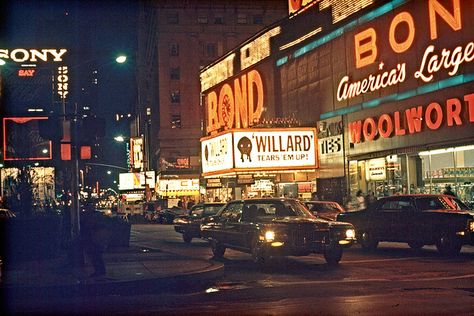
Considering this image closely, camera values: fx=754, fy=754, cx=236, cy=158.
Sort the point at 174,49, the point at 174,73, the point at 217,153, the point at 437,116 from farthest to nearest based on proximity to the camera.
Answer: the point at 174,73, the point at 174,49, the point at 217,153, the point at 437,116

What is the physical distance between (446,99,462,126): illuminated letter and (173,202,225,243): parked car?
9573 mm

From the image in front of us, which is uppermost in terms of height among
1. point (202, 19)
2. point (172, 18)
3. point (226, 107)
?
point (172, 18)

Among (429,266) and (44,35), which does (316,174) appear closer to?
(429,266)

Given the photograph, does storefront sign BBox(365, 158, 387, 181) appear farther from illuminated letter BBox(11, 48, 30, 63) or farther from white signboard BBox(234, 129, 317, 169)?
illuminated letter BBox(11, 48, 30, 63)

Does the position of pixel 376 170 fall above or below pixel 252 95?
below

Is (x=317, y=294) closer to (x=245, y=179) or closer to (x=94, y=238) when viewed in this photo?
(x=94, y=238)

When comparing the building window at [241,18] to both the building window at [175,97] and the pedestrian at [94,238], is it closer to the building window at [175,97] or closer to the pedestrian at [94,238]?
the building window at [175,97]

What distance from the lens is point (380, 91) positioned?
3412cm

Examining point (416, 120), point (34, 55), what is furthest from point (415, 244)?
point (34, 55)

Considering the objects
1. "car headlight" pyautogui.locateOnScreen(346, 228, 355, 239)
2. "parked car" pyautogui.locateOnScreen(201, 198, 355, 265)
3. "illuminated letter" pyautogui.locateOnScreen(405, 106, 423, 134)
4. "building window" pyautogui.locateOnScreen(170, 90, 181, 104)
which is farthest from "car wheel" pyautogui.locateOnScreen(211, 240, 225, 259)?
"building window" pyautogui.locateOnScreen(170, 90, 181, 104)

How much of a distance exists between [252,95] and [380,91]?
56.2 ft

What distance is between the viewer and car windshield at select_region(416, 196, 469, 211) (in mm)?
21281

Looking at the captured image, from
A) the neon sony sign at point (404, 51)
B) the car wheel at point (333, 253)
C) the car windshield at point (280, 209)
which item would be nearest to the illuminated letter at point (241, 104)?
the neon sony sign at point (404, 51)

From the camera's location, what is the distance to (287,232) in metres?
17.8
